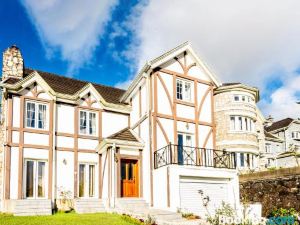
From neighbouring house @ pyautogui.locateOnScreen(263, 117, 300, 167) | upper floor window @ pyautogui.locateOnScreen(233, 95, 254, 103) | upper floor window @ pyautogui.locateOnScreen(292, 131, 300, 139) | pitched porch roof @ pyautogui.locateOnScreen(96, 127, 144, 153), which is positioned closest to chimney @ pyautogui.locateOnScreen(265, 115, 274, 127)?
neighbouring house @ pyautogui.locateOnScreen(263, 117, 300, 167)

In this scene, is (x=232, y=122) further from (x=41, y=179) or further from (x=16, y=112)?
(x=16, y=112)

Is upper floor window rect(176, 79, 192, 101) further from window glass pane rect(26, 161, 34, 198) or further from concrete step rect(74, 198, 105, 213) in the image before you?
window glass pane rect(26, 161, 34, 198)

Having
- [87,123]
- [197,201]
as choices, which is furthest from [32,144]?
[197,201]

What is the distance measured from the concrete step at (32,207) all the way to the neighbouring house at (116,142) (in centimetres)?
5

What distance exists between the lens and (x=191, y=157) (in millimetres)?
22500

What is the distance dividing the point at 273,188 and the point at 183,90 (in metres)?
7.80

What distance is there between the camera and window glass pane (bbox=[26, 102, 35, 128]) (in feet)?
67.4

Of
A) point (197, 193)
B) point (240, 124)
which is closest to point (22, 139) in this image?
point (197, 193)

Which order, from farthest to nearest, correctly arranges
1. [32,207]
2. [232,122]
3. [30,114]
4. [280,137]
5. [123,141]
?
1. [280,137]
2. [232,122]
3. [123,141]
4. [30,114]
5. [32,207]

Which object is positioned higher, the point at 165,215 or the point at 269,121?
the point at 269,121

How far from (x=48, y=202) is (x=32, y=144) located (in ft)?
10.7

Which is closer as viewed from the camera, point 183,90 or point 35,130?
point 35,130

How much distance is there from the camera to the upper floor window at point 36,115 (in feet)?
67.6

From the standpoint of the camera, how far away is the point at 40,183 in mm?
20328
